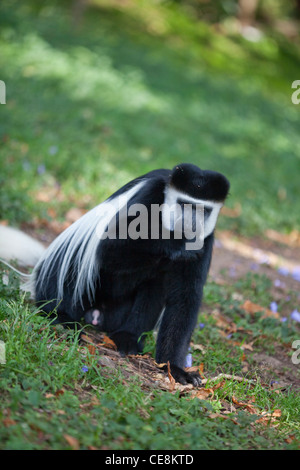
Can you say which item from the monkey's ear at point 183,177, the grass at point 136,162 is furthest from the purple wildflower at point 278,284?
the monkey's ear at point 183,177

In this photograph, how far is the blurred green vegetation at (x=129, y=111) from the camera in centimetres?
529

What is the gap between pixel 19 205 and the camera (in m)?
4.18

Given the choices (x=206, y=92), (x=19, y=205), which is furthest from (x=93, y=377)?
(x=206, y=92)

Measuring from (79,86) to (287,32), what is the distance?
13.2 metres

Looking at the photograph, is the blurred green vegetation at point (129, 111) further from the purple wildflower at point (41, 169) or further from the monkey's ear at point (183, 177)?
the monkey's ear at point (183, 177)

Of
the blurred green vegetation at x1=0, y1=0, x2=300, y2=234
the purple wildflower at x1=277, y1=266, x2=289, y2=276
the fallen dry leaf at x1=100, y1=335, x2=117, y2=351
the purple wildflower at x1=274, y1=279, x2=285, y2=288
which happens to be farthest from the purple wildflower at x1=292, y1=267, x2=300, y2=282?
the fallen dry leaf at x1=100, y1=335, x2=117, y2=351

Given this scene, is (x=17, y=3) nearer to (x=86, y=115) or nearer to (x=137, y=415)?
(x=86, y=115)

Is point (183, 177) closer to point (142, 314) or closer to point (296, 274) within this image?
point (142, 314)

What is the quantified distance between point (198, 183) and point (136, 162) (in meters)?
3.65

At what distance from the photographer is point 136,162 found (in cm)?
619

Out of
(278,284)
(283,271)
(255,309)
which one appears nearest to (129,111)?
(283,271)

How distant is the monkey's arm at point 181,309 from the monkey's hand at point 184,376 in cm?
5

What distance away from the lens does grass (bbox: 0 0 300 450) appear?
6.37 ft

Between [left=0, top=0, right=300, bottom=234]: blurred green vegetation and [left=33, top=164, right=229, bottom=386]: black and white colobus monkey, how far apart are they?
1.38 meters
